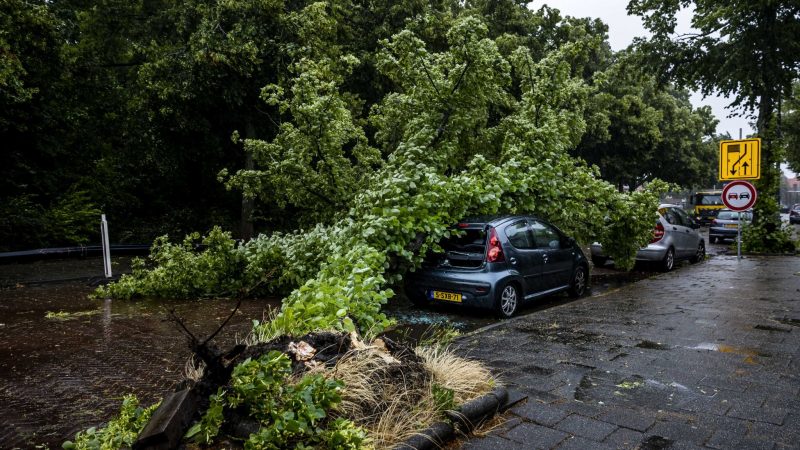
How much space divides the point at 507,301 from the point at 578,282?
2473 millimetres

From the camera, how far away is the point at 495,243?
8.05 meters

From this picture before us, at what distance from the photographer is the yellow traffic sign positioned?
14367mm

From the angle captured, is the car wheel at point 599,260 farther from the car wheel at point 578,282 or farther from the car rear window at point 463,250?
the car rear window at point 463,250

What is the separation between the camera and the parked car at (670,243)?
13.4 meters

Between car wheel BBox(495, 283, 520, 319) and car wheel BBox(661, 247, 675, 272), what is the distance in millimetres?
7097

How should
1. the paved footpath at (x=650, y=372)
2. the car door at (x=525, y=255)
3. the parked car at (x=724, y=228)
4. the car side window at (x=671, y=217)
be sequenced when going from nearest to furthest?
1. the paved footpath at (x=650, y=372)
2. the car door at (x=525, y=255)
3. the car side window at (x=671, y=217)
4. the parked car at (x=724, y=228)

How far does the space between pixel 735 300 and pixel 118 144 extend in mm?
21340

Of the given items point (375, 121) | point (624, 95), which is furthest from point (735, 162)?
point (624, 95)

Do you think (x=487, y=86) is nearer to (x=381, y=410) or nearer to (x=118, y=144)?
(x=381, y=410)

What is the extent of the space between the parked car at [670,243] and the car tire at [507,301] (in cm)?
522

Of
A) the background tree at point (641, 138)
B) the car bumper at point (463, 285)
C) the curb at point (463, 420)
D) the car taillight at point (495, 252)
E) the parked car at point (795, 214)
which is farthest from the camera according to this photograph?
the parked car at point (795, 214)

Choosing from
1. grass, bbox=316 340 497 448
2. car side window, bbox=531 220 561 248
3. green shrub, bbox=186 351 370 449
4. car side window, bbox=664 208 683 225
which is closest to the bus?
car side window, bbox=664 208 683 225

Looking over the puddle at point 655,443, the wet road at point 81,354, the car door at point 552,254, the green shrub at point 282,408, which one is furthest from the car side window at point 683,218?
the green shrub at point 282,408

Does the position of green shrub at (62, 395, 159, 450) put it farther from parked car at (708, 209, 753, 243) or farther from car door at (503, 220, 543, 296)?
parked car at (708, 209, 753, 243)
